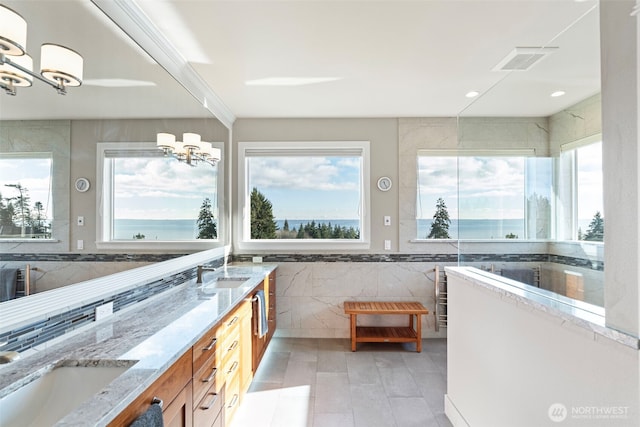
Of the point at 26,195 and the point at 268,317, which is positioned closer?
the point at 26,195

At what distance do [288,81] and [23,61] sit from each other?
1.91 m

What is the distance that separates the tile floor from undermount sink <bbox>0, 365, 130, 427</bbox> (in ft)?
4.49

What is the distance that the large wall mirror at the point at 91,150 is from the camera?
1.10 metres

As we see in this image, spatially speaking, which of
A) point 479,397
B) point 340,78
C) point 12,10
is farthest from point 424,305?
point 12,10

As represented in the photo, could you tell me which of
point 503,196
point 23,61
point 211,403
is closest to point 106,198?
point 23,61

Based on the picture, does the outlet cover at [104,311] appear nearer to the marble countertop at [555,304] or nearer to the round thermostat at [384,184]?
the marble countertop at [555,304]

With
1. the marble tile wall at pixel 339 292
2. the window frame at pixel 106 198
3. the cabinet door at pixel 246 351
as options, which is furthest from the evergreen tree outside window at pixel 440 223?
the window frame at pixel 106 198

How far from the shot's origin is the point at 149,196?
1948mm

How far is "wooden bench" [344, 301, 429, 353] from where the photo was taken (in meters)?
3.23

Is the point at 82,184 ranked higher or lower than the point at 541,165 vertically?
lower

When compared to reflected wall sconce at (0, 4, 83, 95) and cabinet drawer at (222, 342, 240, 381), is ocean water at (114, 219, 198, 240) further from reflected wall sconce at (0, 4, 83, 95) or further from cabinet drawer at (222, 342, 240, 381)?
cabinet drawer at (222, 342, 240, 381)

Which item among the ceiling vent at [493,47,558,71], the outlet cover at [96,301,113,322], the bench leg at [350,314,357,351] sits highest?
the ceiling vent at [493,47,558,71]

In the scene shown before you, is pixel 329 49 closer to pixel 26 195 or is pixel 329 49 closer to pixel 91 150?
pixel 91 150

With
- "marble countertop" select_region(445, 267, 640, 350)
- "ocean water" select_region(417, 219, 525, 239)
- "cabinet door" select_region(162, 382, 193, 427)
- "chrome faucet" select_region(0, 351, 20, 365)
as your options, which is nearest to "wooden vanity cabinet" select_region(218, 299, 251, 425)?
"cabinet door" select_region(162, 382, 193, 427)
